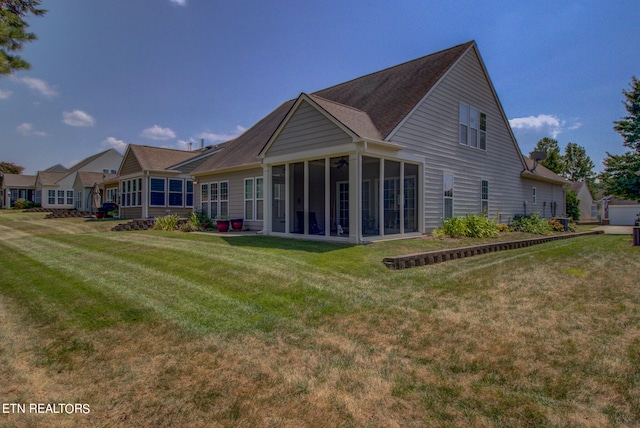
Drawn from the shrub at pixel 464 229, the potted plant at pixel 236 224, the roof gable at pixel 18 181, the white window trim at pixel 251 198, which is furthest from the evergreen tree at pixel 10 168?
the shrub at pixel 464 229

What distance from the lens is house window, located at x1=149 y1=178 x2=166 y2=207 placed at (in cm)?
2152

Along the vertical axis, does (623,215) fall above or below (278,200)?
below

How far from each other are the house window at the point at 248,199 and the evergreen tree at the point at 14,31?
8946mm

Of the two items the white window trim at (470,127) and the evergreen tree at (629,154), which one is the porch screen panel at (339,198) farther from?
the evergreen tree at (629,154)

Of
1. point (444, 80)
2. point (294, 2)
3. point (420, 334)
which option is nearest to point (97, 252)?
point (420, 334)

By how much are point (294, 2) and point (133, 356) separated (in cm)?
1318

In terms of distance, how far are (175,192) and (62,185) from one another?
2603 centimetres

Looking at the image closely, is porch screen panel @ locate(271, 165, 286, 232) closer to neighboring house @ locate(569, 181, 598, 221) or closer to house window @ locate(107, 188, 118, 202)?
house window @ locate(107, 188, 118, 202)

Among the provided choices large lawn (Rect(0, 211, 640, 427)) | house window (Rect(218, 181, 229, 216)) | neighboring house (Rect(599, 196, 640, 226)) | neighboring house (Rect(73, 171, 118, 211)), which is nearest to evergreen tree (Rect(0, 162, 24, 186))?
neighboring house (Rect(73, 171, 118, 211))

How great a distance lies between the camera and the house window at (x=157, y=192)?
2152cm

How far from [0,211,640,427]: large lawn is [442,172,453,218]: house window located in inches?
260

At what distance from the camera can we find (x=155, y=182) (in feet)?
71.3

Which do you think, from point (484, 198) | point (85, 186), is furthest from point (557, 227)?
point (85, 186)

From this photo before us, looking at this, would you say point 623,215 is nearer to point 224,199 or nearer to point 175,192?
point 224,199
